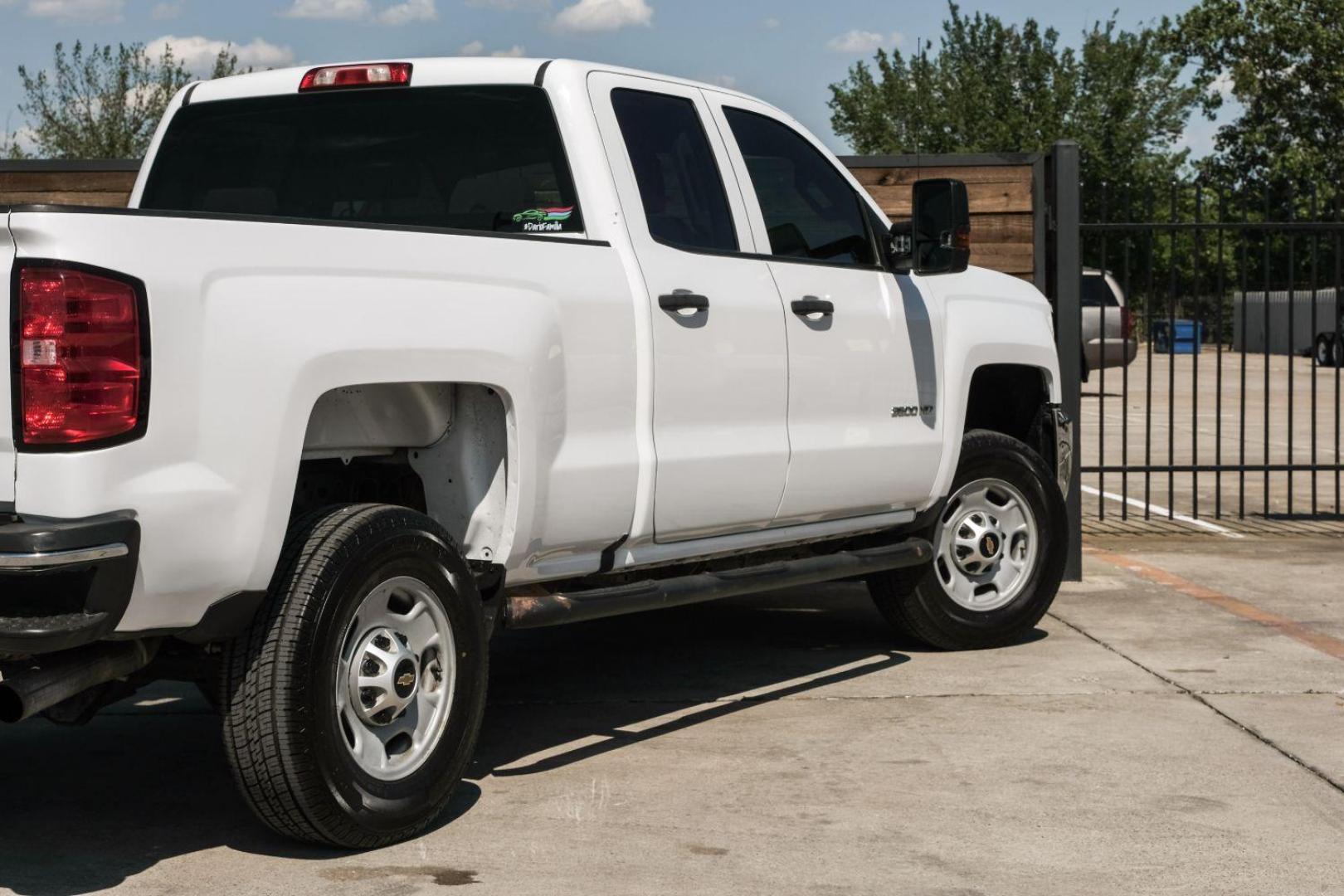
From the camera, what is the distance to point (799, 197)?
6629 mm

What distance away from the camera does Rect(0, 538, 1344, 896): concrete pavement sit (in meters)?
4.44

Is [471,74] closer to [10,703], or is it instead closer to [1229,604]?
[10,703]

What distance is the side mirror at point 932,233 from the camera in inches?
264

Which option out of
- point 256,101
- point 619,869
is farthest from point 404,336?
point 256,101

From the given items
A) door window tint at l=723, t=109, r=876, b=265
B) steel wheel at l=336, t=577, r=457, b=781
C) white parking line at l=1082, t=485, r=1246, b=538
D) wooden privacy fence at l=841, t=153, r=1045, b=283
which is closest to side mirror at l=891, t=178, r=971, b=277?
door window tint at l=723, t=109, r=876, b=265

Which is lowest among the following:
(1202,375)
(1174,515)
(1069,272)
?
(1174,515)

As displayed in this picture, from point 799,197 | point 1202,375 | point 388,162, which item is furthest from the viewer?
point 1202,375

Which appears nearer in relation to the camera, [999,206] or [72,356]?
[72,356]

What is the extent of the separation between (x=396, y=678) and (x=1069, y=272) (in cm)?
560

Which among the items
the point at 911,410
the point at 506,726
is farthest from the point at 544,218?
the point at 911,410

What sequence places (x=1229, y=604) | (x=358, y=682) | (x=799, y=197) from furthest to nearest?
(x=1229, y=604), (x=799, y=197), (x=358, y=682)

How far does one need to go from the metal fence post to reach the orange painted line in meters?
0.51

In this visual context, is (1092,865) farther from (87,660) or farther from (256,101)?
(256,101)

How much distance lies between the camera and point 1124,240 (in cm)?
1095
